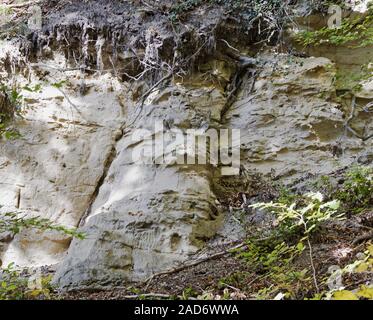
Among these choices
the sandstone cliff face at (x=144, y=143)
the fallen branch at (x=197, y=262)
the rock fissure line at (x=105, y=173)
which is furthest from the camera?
the rock fissure line at (x=105, y=173)

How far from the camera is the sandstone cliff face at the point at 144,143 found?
4.93 meters

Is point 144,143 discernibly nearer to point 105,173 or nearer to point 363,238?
Result: point 105,173

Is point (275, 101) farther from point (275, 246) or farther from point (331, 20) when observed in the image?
point (275, 246)

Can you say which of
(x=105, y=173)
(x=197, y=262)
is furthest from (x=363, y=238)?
(x=105, y=173)

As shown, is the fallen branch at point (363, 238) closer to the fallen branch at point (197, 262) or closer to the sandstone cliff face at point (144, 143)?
the fallen branch at point (197, 262)

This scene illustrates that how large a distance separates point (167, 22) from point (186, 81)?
44.2 inches

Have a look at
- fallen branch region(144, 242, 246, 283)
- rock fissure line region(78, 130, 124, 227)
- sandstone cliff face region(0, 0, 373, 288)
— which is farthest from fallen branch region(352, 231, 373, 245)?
rock fissure line region(78, 130, 124, 227)

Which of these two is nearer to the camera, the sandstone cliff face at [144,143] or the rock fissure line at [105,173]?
the sandstone cliff face at [144,143]

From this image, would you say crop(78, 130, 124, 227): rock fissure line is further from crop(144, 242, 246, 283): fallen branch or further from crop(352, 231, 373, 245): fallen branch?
crop(352, 231, 373, 245): fallen branch

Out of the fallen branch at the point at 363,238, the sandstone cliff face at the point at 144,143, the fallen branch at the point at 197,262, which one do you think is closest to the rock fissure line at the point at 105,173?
the sandstone cliff face at the point at 144,143

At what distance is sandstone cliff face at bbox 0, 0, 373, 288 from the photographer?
16.2 ft

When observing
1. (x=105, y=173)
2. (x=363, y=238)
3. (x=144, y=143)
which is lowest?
(x=105, y=173)

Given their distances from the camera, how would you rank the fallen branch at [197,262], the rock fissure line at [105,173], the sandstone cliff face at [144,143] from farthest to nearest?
the rock fissure line at [105,173], the sandstone cliff face at [144,143], the fallen branch at [197,262]

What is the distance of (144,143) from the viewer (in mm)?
5734
